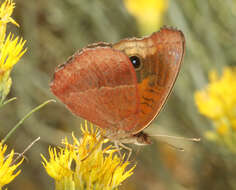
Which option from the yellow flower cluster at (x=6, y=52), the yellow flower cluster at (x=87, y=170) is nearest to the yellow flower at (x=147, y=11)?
the yellow flower cluster at (x=87, y=170)

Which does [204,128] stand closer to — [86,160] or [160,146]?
[160,146]

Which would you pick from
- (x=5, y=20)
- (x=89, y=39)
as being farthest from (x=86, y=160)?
(x=89, y=39)

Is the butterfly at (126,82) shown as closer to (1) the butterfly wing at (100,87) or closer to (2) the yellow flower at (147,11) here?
(1) the butterfly wing at (100,87)

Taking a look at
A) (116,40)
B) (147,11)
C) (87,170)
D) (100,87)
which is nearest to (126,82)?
(100,87)

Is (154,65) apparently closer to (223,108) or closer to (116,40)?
(223,108)

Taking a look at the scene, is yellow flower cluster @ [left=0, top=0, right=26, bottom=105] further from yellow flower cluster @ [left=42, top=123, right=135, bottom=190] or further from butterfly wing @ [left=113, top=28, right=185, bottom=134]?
butterfly wing @ [left=113, top=28, right=185, bottom=134]
